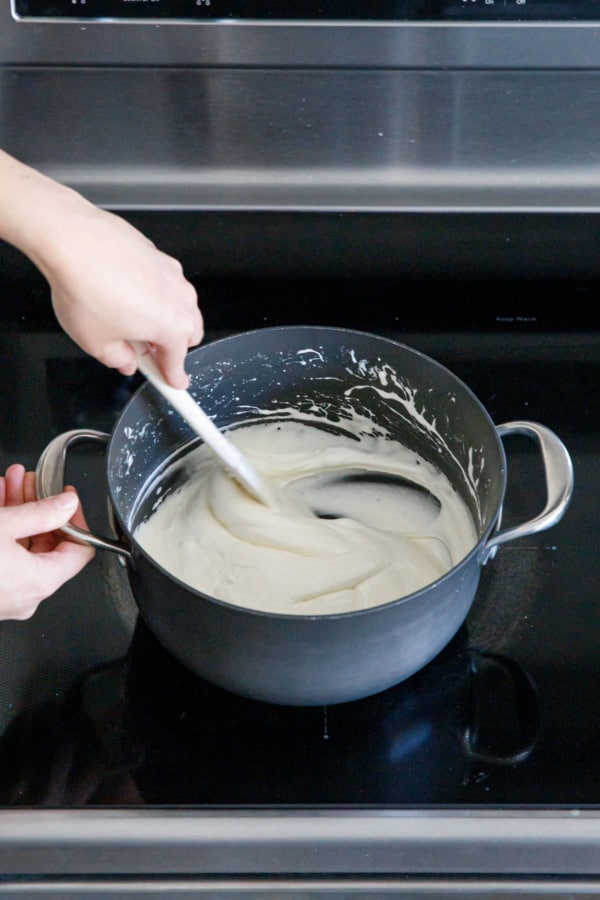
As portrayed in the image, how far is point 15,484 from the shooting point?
71 cm

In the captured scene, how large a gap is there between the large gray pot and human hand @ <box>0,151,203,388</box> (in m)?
0.11

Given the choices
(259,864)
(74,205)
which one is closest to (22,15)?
(74,205)

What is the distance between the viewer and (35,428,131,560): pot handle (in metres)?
0.61

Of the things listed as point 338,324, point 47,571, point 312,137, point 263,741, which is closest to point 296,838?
point 263,741

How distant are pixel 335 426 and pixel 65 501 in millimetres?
354

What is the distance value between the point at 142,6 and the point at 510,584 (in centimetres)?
57

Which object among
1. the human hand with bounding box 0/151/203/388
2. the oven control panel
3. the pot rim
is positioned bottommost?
the pot rim

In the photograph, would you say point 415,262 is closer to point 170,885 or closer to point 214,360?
point 214,360

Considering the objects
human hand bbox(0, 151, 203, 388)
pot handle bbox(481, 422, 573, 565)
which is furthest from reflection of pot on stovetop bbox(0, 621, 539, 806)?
human hand bbox(0, 151, 203, 388)

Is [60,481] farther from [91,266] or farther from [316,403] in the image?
[316,403]

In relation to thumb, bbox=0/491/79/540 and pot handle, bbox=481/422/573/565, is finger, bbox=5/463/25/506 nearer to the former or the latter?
thumb, bbox=0/491/79/540

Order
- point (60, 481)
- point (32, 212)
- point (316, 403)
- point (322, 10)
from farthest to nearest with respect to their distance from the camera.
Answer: point (316, 403) < point (322, 10) < point (60, 481) < point (32, 212)

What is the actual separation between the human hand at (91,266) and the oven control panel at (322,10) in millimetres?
260

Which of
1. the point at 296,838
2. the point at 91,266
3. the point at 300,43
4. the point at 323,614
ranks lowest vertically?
the point at 296,838
